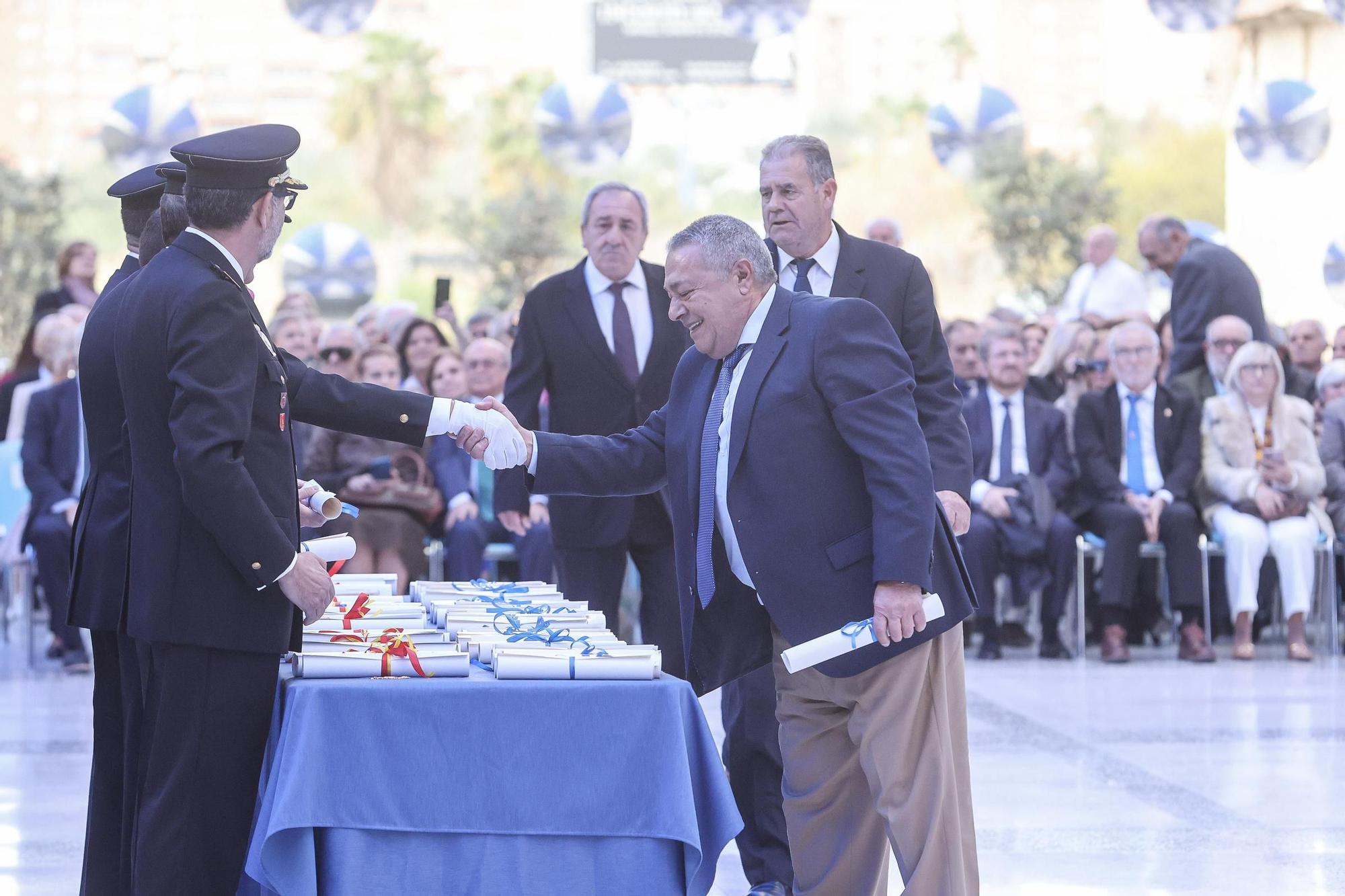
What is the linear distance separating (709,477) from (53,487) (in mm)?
5614

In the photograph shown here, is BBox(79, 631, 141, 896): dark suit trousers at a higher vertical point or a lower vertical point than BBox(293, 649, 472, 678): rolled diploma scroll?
lower

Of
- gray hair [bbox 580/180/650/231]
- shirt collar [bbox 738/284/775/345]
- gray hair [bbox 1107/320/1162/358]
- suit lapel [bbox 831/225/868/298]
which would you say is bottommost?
gray hair [bbox 1107/320/1162/358]

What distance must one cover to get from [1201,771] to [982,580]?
9.26ft

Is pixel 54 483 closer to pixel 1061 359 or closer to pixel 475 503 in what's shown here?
pixel 475 503

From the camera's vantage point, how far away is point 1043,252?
26703 millimetres

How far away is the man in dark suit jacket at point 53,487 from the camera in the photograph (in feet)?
27.6

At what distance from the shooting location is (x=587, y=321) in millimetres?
5516

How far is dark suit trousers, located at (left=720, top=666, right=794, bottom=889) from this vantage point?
444cm

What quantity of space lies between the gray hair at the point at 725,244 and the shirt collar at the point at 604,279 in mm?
1811

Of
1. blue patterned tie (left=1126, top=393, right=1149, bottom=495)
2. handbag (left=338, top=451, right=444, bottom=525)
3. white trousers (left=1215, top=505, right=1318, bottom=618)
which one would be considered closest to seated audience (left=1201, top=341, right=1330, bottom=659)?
white trousers (left=1215, top=505, right=1318, bottom=618)

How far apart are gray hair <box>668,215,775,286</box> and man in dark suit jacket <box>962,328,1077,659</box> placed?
17.9 feet

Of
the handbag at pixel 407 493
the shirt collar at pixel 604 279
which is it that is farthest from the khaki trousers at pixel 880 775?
the handbag at pixel 407 493

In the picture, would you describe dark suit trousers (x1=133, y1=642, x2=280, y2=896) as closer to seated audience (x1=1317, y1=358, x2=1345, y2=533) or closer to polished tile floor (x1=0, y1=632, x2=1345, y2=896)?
polished tile floor (x1=0, y1=632, x2=1345, y2=896)

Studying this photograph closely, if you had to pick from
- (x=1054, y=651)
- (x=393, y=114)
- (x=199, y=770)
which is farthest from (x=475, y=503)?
(x=393, y=114)
